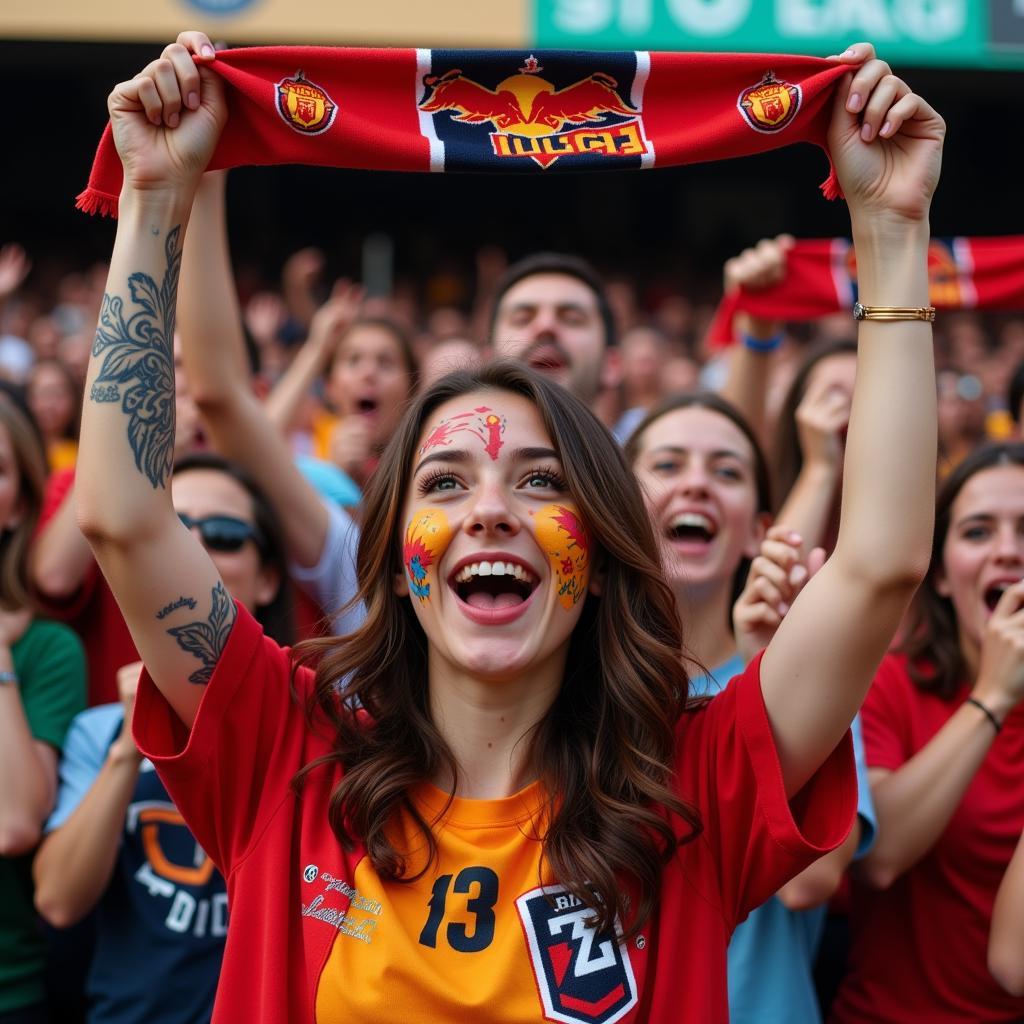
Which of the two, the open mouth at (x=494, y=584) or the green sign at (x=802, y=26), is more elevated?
the green sign at (x=802, y=26)

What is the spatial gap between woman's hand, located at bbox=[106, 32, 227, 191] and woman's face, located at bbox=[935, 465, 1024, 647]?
1.71 meters

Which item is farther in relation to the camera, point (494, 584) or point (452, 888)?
point (494, 584)

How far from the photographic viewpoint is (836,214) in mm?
16797

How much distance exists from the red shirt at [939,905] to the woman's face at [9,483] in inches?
78.6

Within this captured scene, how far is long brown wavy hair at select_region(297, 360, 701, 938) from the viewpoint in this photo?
1.83 meters

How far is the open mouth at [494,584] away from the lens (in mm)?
1966

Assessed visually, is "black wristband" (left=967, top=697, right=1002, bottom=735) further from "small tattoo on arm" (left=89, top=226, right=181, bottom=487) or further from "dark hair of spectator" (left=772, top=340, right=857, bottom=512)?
"small tattoo on arm" (left=89, top=226, right=181, bottom=487)

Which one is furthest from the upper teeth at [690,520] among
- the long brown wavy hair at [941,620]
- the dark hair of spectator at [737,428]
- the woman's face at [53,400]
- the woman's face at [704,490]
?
the woman's face at [53,400]

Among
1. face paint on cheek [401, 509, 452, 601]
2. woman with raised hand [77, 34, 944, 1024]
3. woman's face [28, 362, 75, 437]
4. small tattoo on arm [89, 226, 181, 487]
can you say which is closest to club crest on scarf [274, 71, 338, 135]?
woman with raised hand [77, 34, 944, 1024]

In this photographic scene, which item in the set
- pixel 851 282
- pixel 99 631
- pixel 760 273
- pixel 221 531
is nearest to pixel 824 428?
pixel 760 273

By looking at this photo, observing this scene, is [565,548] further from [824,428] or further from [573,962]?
[824,428]

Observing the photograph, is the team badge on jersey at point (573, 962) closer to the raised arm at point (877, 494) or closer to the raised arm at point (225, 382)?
the raised arm at point (877, 494)

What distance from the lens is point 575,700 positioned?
2.09 m

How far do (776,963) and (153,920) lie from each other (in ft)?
3.93
